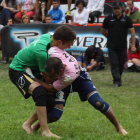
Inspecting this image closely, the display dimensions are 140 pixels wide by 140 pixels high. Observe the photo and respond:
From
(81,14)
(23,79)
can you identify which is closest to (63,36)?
(23,79)

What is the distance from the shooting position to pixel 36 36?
11234 millimetres

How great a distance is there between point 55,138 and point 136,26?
784 cm

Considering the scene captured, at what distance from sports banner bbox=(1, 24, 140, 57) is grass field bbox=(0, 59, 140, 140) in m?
3.48

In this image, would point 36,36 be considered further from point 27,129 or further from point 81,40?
point 27,129

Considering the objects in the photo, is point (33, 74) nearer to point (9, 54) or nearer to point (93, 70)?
point (93, 70)

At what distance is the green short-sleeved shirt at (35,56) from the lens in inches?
148

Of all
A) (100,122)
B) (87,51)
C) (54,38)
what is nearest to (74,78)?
(54,38)

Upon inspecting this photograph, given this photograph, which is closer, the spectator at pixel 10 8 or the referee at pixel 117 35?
the referee at pixel 117 35

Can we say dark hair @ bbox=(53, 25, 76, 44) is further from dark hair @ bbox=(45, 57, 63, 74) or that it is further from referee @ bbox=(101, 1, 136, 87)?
referee @ bbox=(101, 1, 136, 87)

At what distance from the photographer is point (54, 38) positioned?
3844 millimetres

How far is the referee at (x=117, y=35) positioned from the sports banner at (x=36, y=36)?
3.08 meters

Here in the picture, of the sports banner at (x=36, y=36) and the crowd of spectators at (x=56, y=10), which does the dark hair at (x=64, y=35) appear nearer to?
the sports banner at (x=36, y=36)

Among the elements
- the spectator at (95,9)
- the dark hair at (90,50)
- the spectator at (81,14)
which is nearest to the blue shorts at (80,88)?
the dark hair at (90,50)

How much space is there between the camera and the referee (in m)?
7.69
